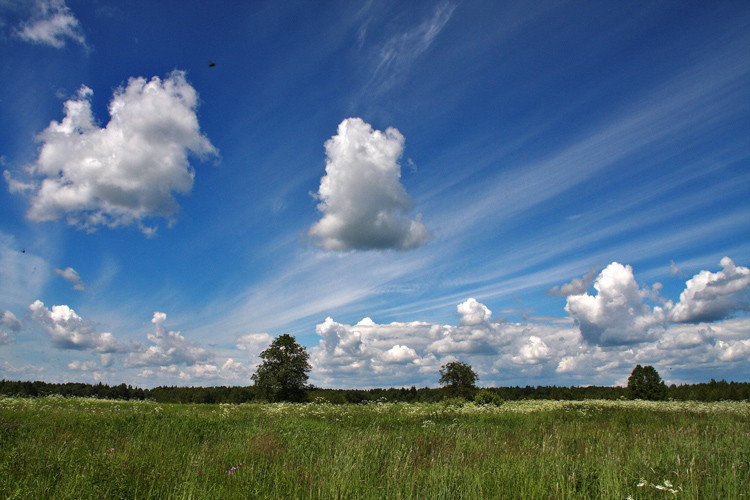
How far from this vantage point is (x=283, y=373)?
4722cm

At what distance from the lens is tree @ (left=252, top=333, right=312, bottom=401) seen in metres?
47.9

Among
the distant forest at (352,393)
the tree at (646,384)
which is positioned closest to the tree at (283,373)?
the distant forest at (352,393)

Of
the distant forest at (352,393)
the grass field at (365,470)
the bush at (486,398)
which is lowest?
the distant forest at (352,393)

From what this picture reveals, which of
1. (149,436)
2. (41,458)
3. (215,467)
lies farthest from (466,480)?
(149,436)

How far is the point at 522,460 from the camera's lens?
255 inches

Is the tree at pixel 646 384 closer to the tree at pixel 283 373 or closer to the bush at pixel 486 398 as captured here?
the bush at pixel 486 398

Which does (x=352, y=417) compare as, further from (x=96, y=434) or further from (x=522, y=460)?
(x=522, y=460)

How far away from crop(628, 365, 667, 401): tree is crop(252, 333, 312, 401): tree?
54.5 m

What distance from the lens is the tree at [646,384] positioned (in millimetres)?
59344

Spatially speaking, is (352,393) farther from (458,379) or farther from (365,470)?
(365,470)

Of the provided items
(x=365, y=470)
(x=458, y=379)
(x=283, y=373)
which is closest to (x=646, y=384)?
(x=458, y=379)

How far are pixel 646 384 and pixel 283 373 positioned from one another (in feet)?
192

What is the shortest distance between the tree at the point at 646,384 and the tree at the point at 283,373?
54510 mm

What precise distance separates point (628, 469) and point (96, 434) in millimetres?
12740
